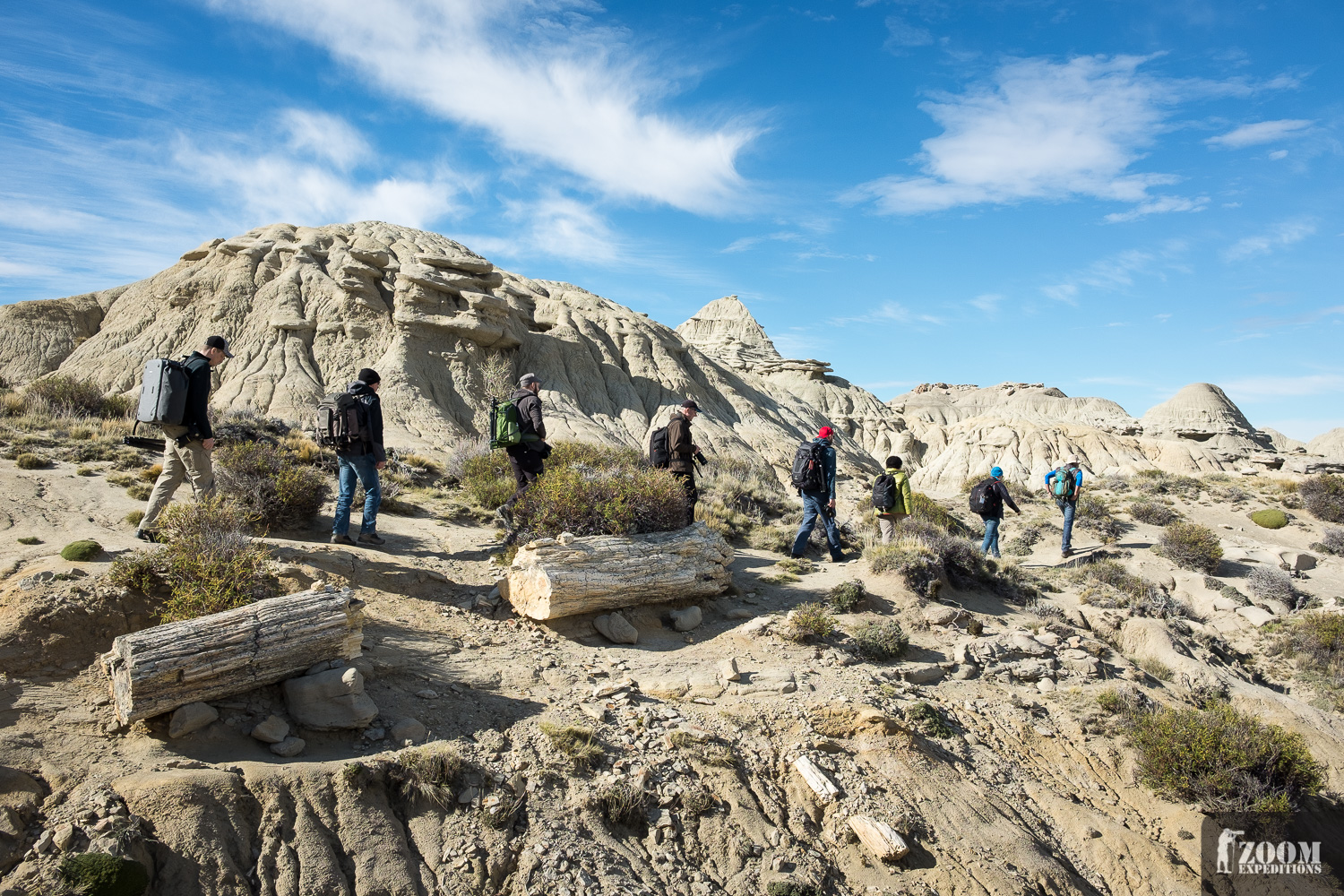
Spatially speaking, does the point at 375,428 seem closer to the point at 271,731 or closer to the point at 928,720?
the point at 271,731

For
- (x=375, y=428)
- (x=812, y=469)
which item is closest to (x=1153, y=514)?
(x=812, y=469)

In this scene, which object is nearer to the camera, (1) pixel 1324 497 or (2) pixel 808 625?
(2) pixel 808 625

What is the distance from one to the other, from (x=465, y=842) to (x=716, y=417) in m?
28.0

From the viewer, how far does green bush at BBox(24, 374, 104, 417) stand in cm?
1511

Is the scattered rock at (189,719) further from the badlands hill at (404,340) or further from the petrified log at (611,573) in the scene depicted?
the badlands hill at (404,340)

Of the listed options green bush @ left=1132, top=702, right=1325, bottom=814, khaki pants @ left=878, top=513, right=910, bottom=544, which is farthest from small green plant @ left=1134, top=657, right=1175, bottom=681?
khaki pants @ left=878, top=513, right=910, bottom=544

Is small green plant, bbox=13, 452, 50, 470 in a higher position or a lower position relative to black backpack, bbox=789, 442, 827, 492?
lower

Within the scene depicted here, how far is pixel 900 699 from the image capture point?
7.19 meters

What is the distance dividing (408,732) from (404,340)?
21167 mm

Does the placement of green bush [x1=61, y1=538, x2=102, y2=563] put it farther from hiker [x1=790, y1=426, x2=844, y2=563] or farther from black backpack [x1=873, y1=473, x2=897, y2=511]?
black backpack [x1=873, y1=473, x2=897, y2=511]

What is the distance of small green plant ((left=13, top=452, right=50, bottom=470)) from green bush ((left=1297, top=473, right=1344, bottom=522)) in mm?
28095

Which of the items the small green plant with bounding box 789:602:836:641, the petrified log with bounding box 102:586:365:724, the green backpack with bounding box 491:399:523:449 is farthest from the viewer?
the green backpack with bounding box 491:399:523:449

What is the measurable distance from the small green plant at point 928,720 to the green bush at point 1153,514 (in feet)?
46.4

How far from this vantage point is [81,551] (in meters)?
6.32
